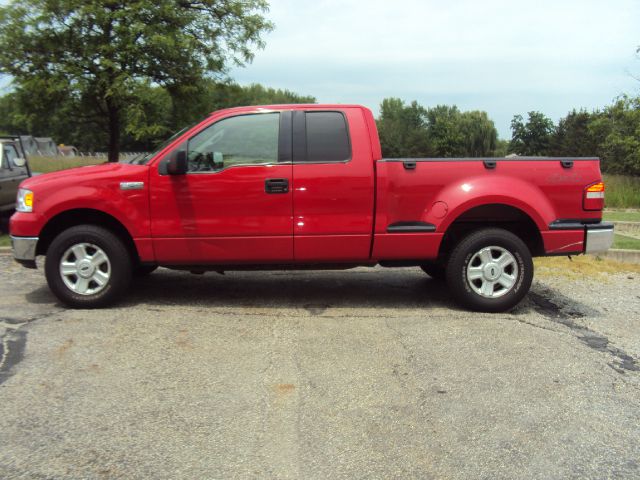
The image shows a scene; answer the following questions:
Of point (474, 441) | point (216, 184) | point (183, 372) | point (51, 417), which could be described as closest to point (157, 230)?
point (216, 184)

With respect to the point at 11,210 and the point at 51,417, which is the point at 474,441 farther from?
the point at 11,210

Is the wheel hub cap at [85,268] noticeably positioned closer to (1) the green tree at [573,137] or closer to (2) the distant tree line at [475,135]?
(2) the distant tree line at [475,135]

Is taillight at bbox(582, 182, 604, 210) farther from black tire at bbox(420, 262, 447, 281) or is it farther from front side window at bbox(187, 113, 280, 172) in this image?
front side window at bbox(187, 113, 280, 172)

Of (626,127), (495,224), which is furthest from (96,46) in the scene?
(626,127)

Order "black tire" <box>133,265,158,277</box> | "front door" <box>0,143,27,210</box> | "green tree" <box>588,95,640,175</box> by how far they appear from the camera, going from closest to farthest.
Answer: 1. "black tire" <box>133,265,158,277</box>
2. "front door" <box>0,143,27,210</box>
3. "green tree" <box>588,95,640,175</box>

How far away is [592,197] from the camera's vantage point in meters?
5.66

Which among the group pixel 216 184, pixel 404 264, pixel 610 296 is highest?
pixel 216 184

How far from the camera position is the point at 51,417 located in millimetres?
3396

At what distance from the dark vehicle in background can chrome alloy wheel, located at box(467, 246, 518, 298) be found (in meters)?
8.41

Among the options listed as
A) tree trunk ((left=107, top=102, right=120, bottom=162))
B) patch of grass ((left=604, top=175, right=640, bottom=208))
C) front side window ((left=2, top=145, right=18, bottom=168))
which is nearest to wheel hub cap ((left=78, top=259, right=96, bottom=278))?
front side window ((left=2, top=145, right=18, bottom=168))

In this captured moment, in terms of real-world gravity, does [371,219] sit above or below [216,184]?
below

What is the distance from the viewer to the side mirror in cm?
534

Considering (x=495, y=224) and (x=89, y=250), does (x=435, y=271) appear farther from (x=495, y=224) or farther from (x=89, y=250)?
(x=89, y=250)

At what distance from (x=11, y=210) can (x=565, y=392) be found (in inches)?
396
